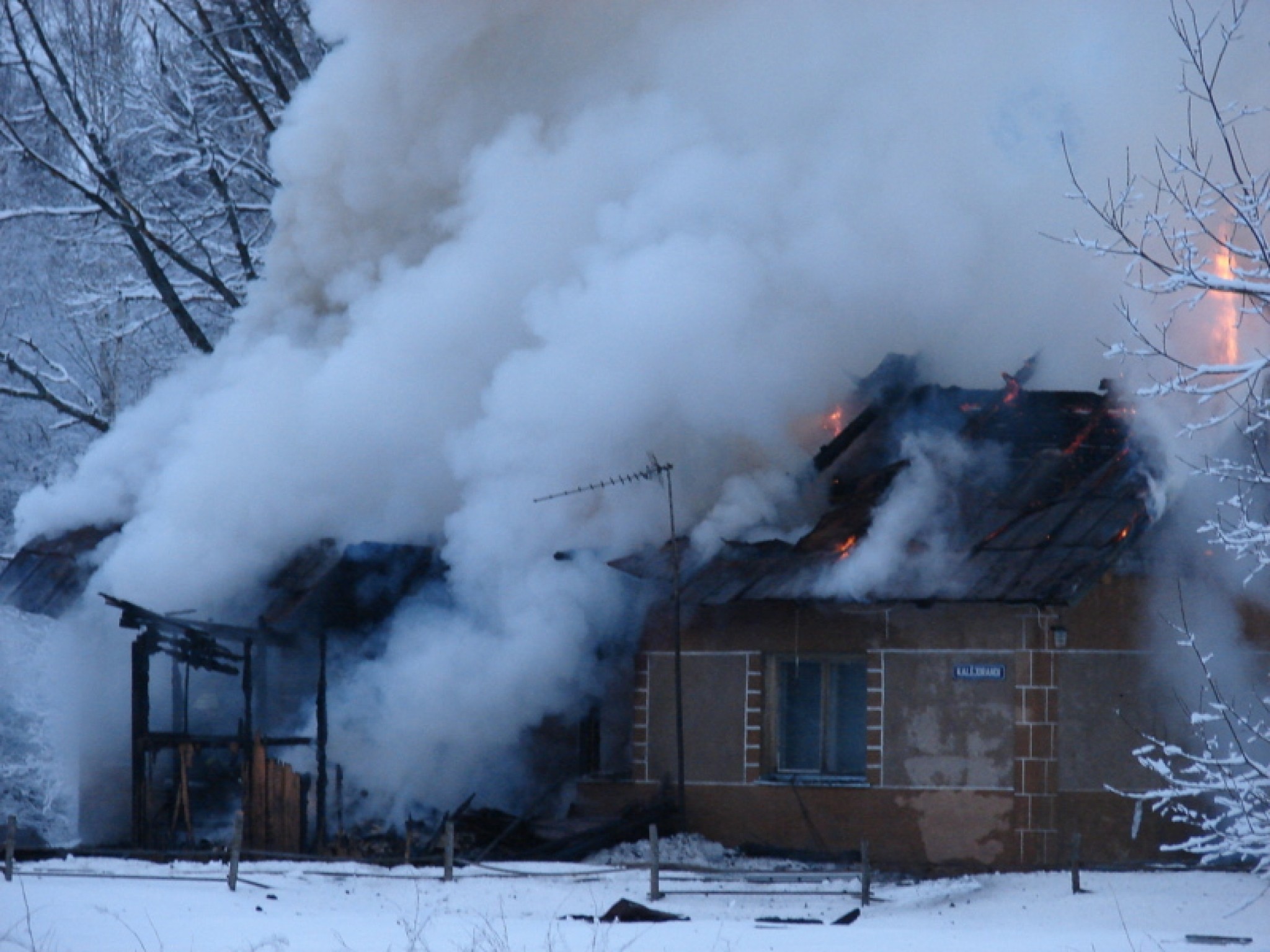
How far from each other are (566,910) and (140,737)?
17.3 ft

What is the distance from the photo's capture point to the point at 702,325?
761 inches

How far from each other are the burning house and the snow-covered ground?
121 cm

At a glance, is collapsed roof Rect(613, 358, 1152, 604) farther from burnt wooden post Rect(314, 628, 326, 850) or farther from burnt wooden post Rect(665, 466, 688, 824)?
burnt wooden post Rect(314, 628, 326, 850)

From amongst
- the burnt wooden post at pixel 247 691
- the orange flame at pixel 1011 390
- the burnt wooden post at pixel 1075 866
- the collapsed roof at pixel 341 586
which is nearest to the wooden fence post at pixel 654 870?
the burnt wooden post at pixel 1075 866

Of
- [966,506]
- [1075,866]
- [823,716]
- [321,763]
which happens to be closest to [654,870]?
[823,716]

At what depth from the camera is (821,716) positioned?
17.8m

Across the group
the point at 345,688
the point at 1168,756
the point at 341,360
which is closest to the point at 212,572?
the point at 345,688

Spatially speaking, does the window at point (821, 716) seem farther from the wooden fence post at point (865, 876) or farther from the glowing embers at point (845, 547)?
the wooden fence post at point (865, 876)

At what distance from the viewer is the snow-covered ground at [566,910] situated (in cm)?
1214

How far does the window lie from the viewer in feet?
58.1

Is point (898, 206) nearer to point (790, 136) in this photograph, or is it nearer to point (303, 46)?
point (790, 136)

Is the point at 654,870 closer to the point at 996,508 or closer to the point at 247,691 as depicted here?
the point at 247,691

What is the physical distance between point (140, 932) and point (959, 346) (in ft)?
40.7

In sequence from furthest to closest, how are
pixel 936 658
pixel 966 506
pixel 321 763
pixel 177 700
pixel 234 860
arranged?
pixel 177 700, pixel 321 763, pixel 966 506, pixel 936 658, pixel 234 860
